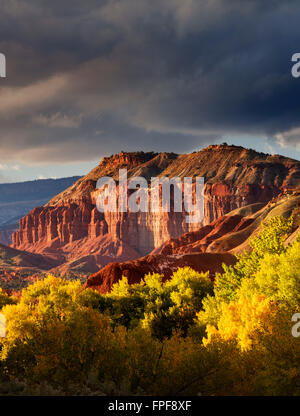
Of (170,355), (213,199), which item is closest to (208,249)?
(213,199)

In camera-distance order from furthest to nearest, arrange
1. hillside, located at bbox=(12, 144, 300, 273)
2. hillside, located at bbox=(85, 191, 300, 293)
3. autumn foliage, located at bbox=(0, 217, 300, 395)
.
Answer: hillside, located at bbox=(12, 144, 300, 273) → hillside, located at bbox=(85, 191, 300, 293) → autumn foliage, located at bbox=(0, 217, 300, 395)

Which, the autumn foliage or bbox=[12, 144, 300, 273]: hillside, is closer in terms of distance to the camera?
the autumn foliage

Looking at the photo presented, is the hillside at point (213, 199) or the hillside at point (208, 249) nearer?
the hillside at point (208, 249)

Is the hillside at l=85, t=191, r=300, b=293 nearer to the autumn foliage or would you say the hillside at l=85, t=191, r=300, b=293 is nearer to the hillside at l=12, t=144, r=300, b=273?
the autumn foliage

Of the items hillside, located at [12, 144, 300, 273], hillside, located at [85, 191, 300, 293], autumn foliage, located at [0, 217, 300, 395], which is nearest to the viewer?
autumn foliage, located at [0, 217, 300, 395]

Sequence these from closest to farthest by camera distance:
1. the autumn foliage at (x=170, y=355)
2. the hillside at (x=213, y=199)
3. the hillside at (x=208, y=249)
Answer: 1. the autumn foliage at (x=170, y=355)
2. the hillside at (x=208, y=249)
3. the hillside at (x=213, y=199)

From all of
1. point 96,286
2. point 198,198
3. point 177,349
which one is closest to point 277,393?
point 177,349

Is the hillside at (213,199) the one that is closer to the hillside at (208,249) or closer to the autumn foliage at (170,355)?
the hillside at (208,249)

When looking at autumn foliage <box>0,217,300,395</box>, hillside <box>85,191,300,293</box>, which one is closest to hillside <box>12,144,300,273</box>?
hillside <box>85,191,300,293</box>

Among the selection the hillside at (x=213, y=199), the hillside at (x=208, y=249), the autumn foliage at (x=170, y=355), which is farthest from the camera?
the hillside at (x=213, y=199)

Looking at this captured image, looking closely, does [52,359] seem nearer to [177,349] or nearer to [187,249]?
[177,349]

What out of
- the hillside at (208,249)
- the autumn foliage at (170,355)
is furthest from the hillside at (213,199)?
the autumn foliage at (170,355)

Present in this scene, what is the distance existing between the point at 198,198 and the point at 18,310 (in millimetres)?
146944

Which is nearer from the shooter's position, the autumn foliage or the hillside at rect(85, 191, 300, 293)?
the autumn foliage
